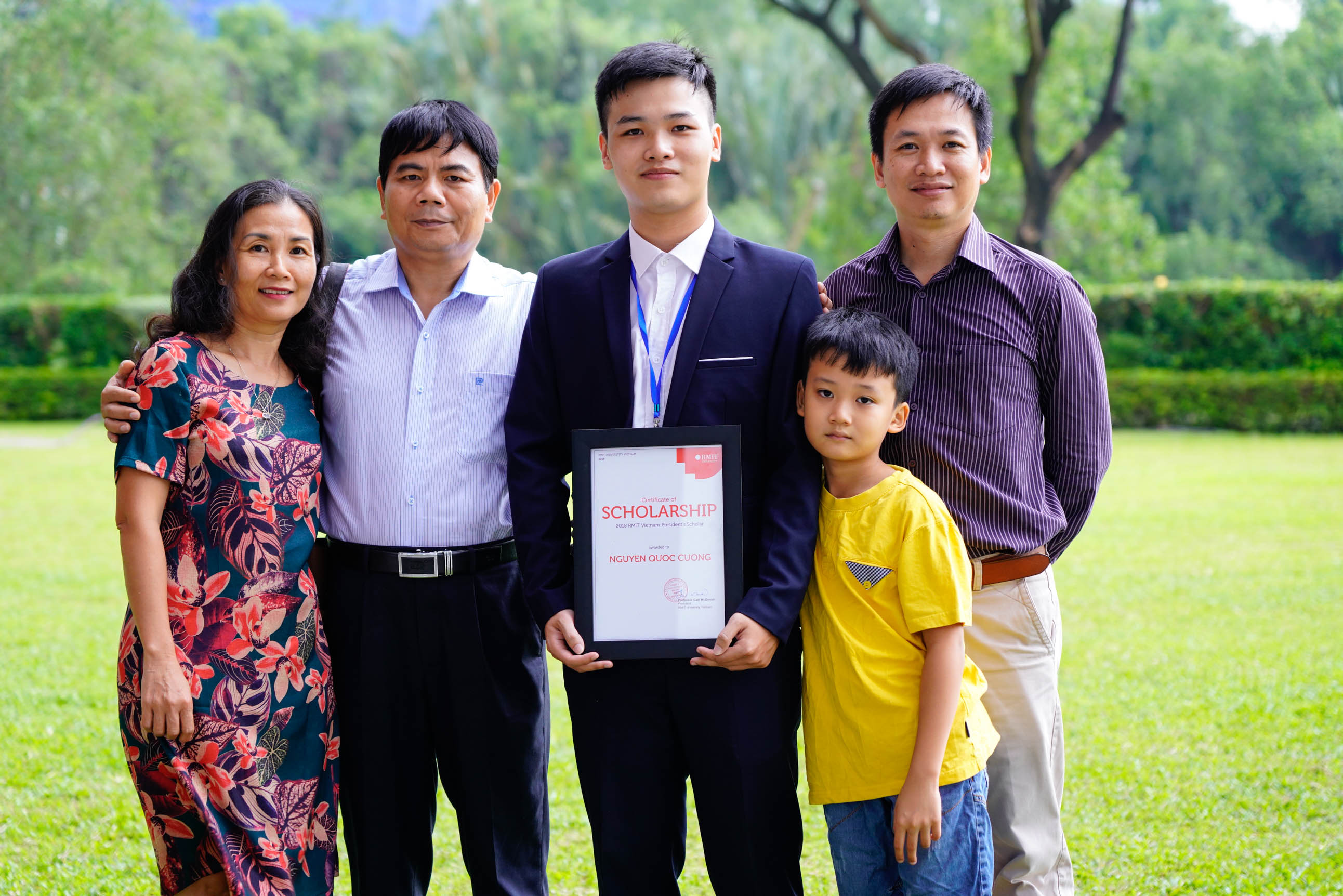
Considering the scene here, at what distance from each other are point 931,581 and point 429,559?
1.20 meters

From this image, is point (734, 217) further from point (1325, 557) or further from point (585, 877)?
point (585, 877)

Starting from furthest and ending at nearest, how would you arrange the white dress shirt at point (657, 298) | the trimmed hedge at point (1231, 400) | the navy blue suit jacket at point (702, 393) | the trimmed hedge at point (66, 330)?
the trimmed hedge at point (66, 330)
the trimmed hedge at point (1231, 400)
the white dress shirt at point (657, 298)
the navy blue suit jacket at point (702, 393)

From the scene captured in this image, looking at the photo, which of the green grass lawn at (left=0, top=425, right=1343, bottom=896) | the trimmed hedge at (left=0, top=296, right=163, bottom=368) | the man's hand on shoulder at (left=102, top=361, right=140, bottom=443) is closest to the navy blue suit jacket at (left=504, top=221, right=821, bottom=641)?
the man's hand on shoulder at (left=102, top=361, right=140, bottom=443)

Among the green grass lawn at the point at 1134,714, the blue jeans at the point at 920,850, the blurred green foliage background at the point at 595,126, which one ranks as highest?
the blurred green foliage background at the point at 595,126

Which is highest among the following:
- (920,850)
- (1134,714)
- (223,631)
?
(223,631)

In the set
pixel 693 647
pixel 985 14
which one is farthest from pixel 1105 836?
pixel 985 14

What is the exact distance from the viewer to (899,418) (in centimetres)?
247

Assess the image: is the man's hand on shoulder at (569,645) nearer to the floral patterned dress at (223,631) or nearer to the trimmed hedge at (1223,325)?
the floral patterned dress at (223,631)

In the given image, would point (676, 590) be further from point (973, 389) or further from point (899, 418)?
point (973, 389)

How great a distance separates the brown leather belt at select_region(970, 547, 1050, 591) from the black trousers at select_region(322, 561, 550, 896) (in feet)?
3.57

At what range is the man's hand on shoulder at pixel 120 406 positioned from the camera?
2.51 metres

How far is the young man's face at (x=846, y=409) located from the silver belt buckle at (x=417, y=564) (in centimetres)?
98

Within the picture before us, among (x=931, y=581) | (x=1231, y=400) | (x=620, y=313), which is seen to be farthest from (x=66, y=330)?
(x=931, y=581)

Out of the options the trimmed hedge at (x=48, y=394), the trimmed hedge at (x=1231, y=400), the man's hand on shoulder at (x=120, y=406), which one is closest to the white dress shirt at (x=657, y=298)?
the man's hand on shoulder at (x=120, y=406)
